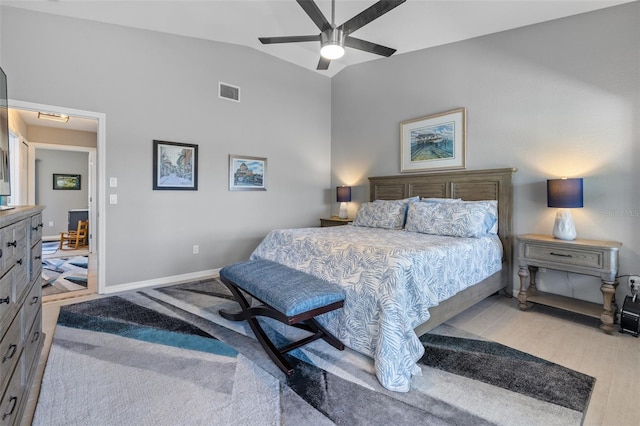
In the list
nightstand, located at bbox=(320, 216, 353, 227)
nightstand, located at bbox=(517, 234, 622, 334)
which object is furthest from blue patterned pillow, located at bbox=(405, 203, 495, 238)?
nightstand, located at bbox=(320, 216, 353, 227)

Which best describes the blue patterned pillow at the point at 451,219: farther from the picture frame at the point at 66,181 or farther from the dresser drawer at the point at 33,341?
the picture frame at the point at 66,181

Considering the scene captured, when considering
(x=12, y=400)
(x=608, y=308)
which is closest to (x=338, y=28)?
(x=12, y=400)

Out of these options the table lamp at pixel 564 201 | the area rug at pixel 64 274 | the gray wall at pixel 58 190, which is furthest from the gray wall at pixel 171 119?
the gray wall at pixel 58 190

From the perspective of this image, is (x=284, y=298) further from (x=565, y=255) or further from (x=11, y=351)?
(x=565, y=255)

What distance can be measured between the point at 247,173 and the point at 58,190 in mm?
6527

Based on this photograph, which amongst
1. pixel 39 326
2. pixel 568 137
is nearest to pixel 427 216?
pixel 568 137

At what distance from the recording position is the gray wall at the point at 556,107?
2688mm

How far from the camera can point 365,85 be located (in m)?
4.95

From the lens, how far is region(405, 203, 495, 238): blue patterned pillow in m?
3.01

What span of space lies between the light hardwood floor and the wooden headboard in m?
0.71

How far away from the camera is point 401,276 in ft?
6.33

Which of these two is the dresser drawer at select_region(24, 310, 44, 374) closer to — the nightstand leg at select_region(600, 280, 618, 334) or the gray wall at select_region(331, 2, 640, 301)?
the nightstand leg at select_region(600, 280, 618, 334)

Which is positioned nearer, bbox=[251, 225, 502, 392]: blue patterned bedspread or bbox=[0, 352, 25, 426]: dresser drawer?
bbox=[0, 352, 25, 426]: dresser drawer

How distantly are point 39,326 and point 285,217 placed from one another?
10.9ft
